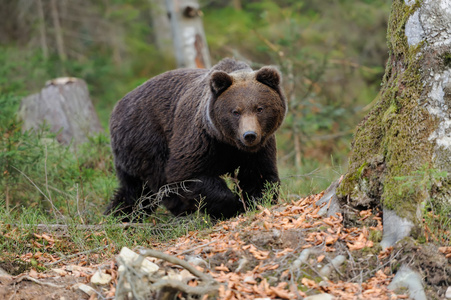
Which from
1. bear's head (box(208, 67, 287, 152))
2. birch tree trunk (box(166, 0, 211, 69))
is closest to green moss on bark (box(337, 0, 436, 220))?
bear's head (box(208, 67, 287, 152))

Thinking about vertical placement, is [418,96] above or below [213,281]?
above

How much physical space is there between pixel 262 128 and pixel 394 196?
2204 millimetres

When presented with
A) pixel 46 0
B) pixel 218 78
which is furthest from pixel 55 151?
pixel 46 0

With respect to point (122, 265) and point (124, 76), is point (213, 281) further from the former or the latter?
point (124, 76)

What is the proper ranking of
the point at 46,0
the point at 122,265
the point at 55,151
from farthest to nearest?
the point at 46,0
the point at 55,151
the point at 122,265

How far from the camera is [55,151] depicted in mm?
8336

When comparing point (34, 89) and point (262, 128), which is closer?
point (262, 128)

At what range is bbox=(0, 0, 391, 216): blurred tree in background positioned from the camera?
11.2 meters

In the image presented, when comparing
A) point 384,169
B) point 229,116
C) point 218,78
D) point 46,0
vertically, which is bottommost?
point 384,169

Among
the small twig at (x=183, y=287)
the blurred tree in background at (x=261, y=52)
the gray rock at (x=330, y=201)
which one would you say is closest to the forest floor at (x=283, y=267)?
the small twig at (x=183, y=287)

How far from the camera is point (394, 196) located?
3.96 metres

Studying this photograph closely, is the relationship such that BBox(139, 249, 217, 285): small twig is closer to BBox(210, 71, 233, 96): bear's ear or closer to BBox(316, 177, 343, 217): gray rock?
A: BBox(316, 177, 343, 217): gray rock

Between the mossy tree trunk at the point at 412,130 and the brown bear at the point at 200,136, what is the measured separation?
1.56 meters

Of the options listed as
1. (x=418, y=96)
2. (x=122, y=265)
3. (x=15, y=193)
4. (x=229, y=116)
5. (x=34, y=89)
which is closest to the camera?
(x=122, y=265)
